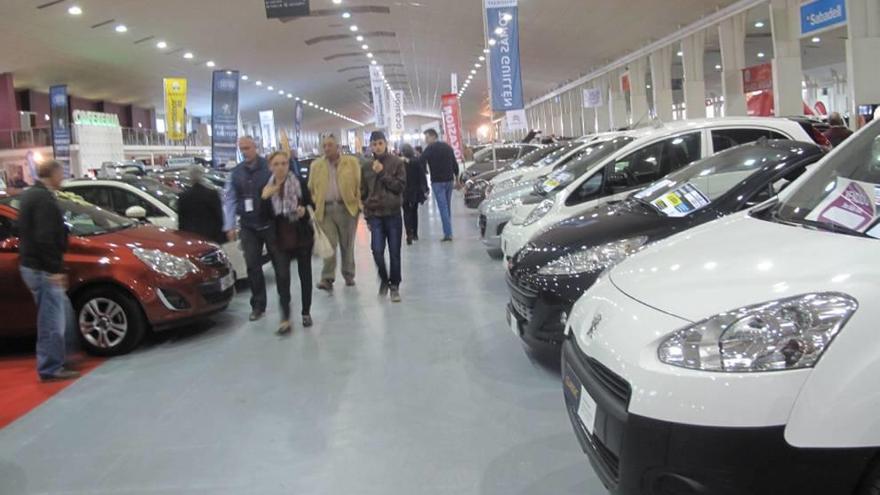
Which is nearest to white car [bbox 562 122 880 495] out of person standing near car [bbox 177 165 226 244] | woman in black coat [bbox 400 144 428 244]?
person standing near car [bbox 177 165 226 244]

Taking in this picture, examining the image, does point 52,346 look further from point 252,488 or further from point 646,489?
point 646,489

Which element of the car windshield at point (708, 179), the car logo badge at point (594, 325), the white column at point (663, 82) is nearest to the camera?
the car logo badge at point (594, 325)

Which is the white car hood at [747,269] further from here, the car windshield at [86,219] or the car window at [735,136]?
the car windshield at [86,219]

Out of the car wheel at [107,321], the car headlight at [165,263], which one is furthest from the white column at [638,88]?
the car wheel at [107,321]

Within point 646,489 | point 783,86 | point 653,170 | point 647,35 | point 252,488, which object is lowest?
point 252,488

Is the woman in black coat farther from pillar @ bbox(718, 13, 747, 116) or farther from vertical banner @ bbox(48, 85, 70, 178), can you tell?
vertical banner @ bbox(48, 85, 70, 178)

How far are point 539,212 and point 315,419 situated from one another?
357 cm

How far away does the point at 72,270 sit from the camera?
6.00 m

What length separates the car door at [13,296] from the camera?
6.00 m

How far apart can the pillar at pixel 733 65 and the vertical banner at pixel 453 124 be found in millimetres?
8031

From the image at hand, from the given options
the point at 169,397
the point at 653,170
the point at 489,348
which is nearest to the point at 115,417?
the point at 169,397

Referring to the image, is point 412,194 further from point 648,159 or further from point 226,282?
point 648,159

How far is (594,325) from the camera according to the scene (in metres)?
2.79

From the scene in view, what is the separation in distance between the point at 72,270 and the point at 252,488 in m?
3.39
